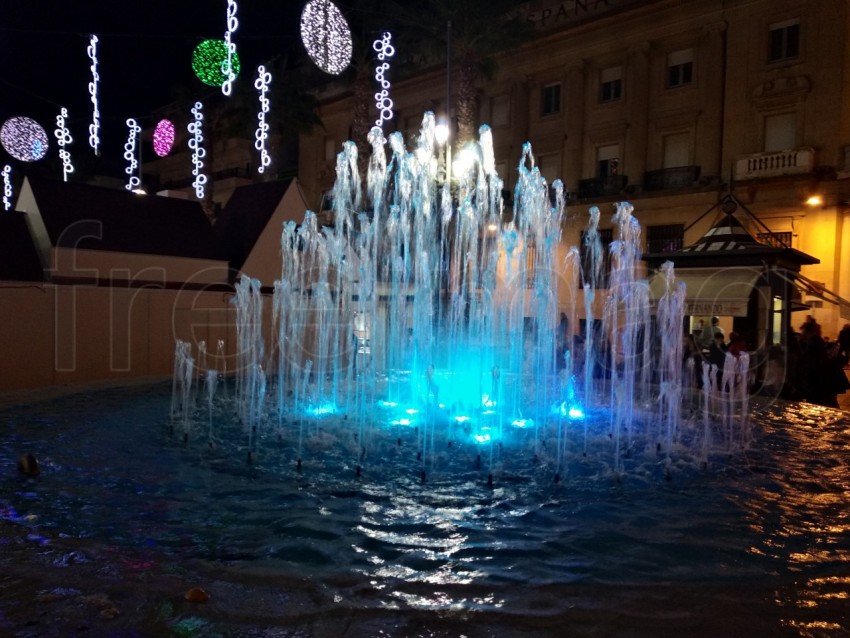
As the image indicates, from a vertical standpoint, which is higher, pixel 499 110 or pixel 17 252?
pixel 499 110

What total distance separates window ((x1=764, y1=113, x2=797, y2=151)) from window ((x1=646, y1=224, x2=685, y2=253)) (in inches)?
156

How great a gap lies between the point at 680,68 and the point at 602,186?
5.15m

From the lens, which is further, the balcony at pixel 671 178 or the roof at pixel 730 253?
the balcony at pixel 671 178

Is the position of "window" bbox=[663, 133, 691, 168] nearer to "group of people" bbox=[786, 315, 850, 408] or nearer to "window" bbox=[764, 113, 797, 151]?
"window" bbox=[764, 113, 797, 151]

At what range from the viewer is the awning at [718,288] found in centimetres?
1467

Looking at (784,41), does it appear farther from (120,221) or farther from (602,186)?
(120,221)

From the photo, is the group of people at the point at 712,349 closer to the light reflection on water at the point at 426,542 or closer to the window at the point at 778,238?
the light reflection on water at the point at 426,542

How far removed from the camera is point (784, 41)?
2162cm

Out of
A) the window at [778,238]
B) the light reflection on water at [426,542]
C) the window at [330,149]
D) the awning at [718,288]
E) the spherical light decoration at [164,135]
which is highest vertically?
the window at [330,149]

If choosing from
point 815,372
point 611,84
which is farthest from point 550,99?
point 815,372

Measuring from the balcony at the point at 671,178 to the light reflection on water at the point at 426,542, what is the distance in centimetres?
1792

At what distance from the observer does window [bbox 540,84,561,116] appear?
27.9 meters

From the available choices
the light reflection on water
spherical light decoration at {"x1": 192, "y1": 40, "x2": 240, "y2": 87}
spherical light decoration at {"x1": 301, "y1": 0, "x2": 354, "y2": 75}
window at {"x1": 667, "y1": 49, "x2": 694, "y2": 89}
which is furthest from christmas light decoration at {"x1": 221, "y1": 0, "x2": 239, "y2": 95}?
window at {"x1": 667, "y1": 49, "x2": 694, "y2": 89}

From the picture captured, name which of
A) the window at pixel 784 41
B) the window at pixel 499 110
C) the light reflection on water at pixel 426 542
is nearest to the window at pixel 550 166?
the window at pixel 499 110
